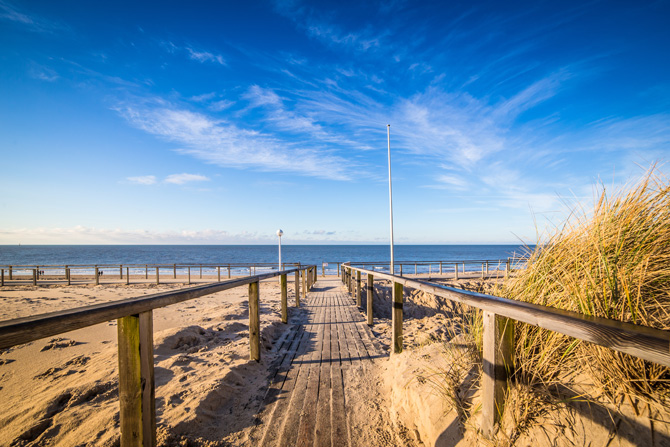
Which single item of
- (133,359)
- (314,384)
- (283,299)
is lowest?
(314,384)

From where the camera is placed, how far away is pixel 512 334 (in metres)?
1.70

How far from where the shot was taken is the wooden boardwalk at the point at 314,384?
2.20 metres

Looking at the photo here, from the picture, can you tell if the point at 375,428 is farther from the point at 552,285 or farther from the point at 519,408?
the point at 552,285

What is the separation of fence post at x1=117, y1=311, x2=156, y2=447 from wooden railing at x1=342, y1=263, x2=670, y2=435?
1.87 m

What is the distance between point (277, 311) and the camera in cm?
641

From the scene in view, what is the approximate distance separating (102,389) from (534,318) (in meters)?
3.48

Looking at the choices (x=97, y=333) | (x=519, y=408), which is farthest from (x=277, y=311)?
(x=519, y=408)

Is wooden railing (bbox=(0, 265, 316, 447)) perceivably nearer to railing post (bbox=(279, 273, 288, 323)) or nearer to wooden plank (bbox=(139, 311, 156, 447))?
wooden plank (bbox=(139, 311, 156, 447))

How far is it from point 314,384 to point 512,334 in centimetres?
205

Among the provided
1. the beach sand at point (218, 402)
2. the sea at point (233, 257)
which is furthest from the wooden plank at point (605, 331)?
the sea at point (233, 257)

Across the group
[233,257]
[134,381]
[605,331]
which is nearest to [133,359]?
[134,381]

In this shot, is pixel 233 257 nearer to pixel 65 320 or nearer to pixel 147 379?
pixel 147 379

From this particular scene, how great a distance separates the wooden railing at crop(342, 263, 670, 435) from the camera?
903 millimetres

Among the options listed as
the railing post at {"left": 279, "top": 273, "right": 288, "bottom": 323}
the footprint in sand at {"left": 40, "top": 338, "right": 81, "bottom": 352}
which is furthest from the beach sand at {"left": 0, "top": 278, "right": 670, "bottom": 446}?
the railing post at {"left": 279, "top": 273, "right": 288, "bottom": 323}
